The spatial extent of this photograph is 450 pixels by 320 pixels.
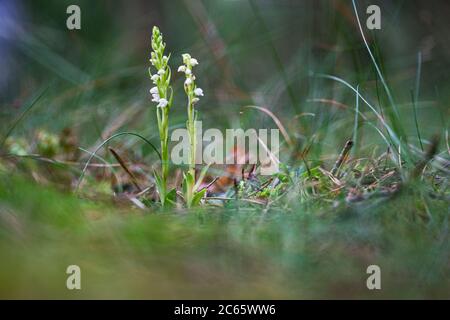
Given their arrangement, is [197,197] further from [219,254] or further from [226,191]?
[219,254]

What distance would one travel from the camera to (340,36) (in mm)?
3139

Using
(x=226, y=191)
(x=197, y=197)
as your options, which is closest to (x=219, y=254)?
(x=197, y=197)

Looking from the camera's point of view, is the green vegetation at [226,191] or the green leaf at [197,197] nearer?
the green vegetation at [226,191]

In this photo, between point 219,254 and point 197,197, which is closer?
point 219,254

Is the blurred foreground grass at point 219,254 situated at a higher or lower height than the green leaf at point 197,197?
lower

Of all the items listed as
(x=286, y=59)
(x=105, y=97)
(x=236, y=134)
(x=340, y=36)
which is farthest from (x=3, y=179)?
(x=286, y=59)

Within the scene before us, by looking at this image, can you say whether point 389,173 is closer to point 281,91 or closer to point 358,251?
point 358,251

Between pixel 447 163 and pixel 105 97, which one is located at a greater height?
pixel 105 97

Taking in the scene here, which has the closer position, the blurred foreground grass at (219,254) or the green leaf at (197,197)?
the blurred foreground grass at (219,254)

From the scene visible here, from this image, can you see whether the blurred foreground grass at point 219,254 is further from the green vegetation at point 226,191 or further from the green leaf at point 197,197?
the green leaf at point 197,197

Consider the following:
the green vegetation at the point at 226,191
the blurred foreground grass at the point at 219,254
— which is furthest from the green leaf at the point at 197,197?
the blurred foreground grass at the point at 219,254

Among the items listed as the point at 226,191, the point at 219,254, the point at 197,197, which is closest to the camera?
the point at 219,254

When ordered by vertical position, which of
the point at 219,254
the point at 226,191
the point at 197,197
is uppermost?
the point at 226,191

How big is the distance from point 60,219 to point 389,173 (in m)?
1.07
